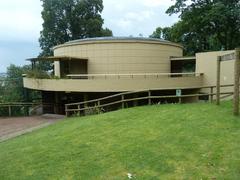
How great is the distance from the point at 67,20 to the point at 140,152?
37.1 meters

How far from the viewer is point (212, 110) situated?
34.7 feet

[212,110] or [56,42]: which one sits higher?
[56,42]

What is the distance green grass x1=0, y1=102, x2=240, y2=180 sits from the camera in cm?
599

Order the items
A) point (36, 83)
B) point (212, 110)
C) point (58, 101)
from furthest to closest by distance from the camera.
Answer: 1. point (58, 101)
2. point (36, 83)
3. point (212, 110)

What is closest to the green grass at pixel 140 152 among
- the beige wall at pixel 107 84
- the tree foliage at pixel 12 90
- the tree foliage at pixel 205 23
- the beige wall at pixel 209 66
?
the beige wall at pixel 107 84

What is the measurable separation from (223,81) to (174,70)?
890 cm

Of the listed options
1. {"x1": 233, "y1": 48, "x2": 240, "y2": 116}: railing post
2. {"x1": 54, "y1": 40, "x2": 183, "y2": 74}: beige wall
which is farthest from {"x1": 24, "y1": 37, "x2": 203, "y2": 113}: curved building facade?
{"x1": 233, "y1": 48, "x2": 240, "y2": 116}: railing post

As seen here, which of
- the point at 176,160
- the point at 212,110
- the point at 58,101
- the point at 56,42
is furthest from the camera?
the point at 56,42

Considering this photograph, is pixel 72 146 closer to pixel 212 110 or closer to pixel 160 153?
pixel 160 153

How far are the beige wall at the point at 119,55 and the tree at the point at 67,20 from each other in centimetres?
1732

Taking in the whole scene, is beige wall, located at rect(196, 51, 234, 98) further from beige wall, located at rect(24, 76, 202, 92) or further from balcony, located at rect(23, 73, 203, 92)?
beige wall, located at rect(24, 76, 202, 92)

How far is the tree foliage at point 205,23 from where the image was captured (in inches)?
1129

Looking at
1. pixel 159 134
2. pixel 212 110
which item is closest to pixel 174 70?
pixel 212 110

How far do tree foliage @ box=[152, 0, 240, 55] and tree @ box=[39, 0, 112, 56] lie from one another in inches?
487
